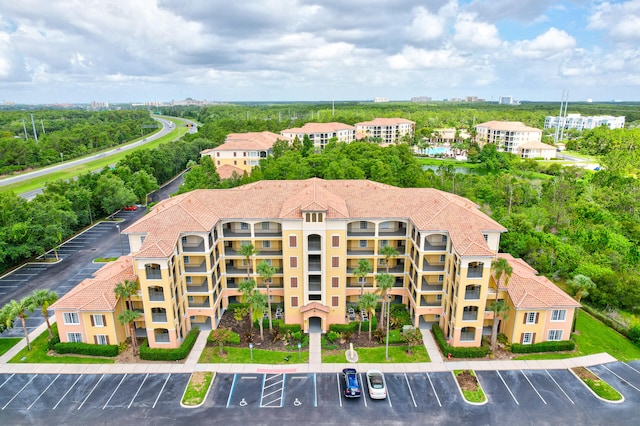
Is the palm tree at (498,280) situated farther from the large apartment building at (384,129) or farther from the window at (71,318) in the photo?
the large apartment building at (384,129)

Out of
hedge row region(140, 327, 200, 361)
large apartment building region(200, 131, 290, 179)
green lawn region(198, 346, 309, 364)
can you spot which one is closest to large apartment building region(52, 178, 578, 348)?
hedge row region(140, 327, 200, 361)

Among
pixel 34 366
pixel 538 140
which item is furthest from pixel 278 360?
pixel 538 140

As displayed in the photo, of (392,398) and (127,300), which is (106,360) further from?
(392,398)

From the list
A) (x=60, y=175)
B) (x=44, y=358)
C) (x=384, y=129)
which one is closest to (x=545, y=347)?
(x=44, y=358)

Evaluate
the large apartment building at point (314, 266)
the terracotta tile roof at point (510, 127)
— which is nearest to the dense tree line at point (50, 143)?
the large apartment building at point (314, 266)

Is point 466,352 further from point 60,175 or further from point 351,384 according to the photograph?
point 60,175

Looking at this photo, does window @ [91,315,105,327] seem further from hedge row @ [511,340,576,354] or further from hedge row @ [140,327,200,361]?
hedge row @ [511,340,576,354]
